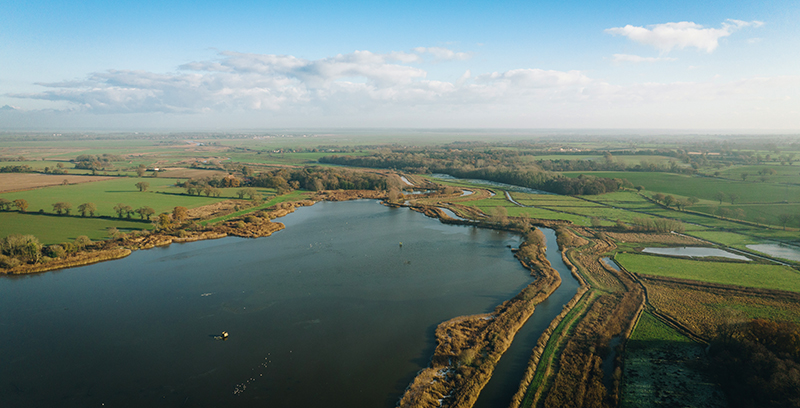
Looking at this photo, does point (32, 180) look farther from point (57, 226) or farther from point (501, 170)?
point (501, 170)

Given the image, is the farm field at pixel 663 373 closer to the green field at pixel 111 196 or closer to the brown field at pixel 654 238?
the brown field at pixel 654 238

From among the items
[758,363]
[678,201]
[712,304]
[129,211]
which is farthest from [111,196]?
[678,201]

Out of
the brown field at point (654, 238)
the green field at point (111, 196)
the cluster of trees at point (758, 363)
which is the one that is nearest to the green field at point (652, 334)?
the cluster of trees at point (758, 363)

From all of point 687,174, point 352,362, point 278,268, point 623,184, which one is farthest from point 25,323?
point 687,174

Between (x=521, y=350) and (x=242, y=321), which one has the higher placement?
(x=242, y=321)

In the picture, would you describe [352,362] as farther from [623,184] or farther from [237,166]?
[237,166]

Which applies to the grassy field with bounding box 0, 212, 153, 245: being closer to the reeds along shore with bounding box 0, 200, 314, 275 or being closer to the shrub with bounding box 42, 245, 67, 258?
the shrub with bounding box 42, 245, 67, 258
